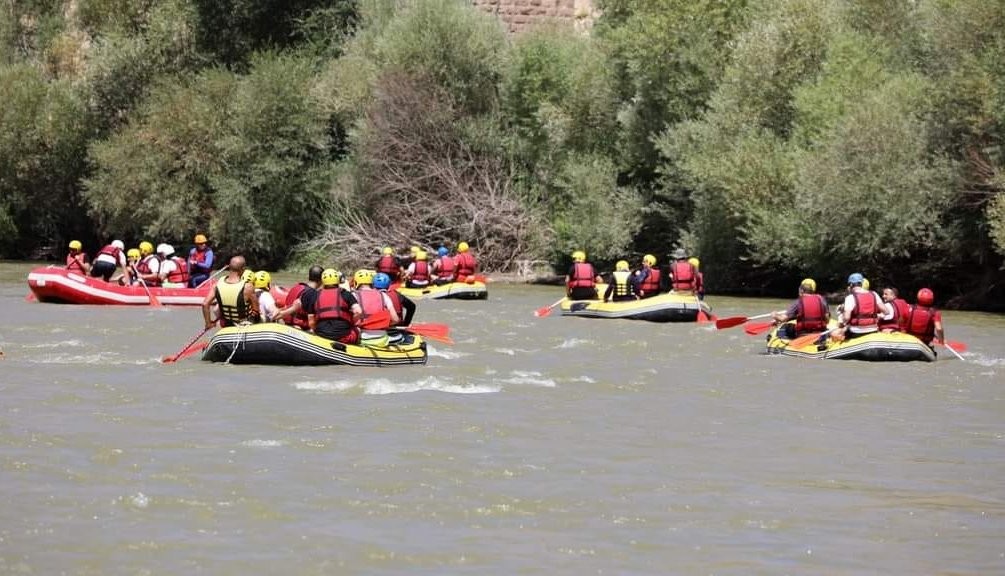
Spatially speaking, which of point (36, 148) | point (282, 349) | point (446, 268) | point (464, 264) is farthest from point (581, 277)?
point (36, 148)

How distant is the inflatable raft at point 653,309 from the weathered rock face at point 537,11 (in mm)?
20261

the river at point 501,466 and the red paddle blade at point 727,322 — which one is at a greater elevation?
the red paddle blade at point 727,322

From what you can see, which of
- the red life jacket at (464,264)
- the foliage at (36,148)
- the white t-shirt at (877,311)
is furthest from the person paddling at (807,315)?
the foliage at (36,148)

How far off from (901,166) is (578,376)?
40.7ft

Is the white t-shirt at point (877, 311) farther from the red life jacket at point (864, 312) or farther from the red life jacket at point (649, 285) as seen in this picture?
the red life jacket at point (649, 285)

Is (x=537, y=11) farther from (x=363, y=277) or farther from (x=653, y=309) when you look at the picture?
(x=363, y=277)

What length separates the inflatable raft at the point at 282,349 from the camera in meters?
16.2

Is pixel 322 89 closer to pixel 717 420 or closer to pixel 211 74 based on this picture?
pixel 211 74

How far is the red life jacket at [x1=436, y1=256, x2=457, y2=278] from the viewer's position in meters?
29.9

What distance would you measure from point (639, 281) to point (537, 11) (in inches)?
859

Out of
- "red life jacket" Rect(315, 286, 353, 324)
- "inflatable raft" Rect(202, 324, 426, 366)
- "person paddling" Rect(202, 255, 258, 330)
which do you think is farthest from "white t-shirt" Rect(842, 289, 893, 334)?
"person paddling" Rect(202, 255, 258, 330)

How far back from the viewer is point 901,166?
1069 inches

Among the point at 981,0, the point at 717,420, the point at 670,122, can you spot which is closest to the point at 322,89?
the point at 670,122

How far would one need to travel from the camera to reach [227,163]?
1593 inches
